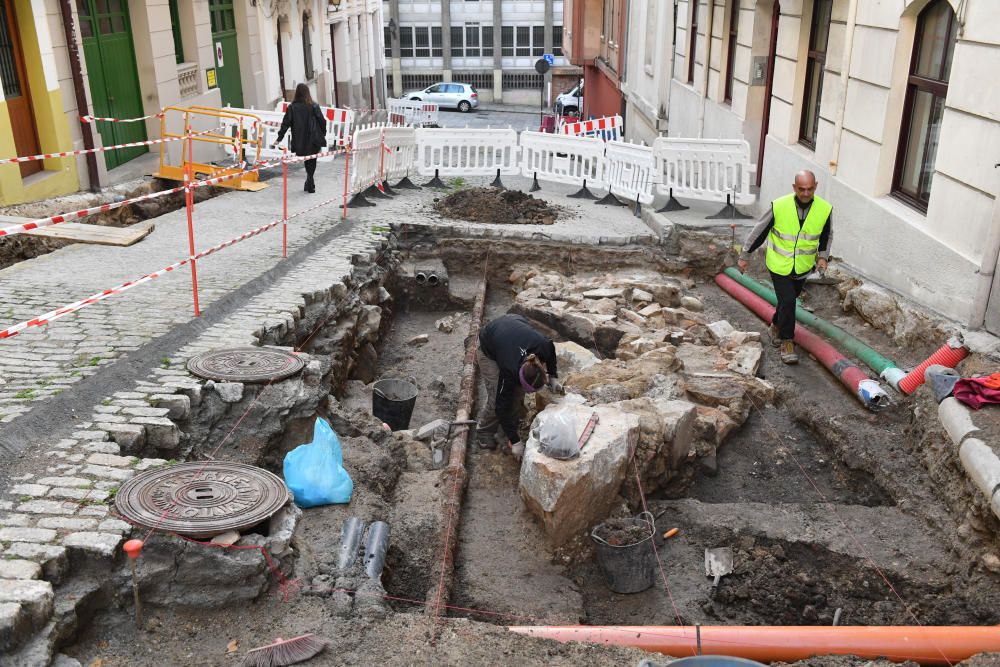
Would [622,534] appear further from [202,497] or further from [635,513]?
[202,497]

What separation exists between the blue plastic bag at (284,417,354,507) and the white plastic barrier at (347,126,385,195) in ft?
26.7

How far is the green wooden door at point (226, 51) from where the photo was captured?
17.4 meters

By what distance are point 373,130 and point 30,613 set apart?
10778 mm

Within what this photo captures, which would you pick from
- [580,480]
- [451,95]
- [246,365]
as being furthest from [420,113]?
[580,480]

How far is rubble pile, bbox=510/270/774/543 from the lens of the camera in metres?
5.76

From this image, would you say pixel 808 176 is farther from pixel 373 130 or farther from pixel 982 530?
pixel 373 130

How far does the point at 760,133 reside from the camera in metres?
13.5

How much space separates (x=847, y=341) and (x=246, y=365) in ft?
18.3

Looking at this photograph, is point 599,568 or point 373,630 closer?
point 373,630

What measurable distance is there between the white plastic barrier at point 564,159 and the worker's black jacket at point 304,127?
3973 mm

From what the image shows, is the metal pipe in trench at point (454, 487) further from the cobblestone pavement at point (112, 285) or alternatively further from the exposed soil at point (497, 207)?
the exposed soil at point (497, 207)

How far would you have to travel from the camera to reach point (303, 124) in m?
12.2

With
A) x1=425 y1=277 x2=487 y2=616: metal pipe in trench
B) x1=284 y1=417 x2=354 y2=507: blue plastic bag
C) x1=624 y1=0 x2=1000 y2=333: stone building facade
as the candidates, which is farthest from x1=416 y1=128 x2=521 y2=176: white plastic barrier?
x1=284 y1=417 x2=354 y2=507: blue plastic bag

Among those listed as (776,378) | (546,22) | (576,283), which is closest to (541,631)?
(776,378)
